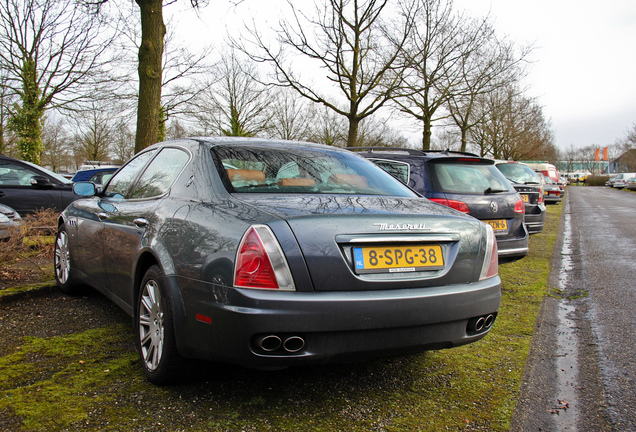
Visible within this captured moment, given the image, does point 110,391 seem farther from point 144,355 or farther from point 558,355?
point 558,355

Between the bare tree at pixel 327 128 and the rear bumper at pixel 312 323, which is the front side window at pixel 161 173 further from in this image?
the bare tree at pixel 327 128

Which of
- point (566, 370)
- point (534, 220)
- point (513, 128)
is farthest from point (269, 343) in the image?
point (513, 128)

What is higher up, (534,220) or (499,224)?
(499,224)

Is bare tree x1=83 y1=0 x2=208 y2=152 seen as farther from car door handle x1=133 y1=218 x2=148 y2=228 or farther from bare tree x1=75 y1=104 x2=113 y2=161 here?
bare tree x1=75 y1=104 x2=113 y2=161

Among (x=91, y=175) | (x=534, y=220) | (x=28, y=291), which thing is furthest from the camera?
(x=91, y=175)

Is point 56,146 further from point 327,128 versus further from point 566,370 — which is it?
point 566,370

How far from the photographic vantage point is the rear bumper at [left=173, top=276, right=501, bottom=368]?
2252 mm

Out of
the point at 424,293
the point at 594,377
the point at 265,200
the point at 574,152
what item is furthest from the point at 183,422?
the point at 574,152

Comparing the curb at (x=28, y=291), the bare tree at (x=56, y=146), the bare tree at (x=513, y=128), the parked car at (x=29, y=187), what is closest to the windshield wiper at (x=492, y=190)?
the curb at (x=28, y=291)

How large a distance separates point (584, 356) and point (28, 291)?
4628 millimetres

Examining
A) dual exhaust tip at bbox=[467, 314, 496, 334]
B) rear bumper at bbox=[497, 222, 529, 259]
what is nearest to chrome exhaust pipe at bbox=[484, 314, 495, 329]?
dual exhaust tip at bbox=[467, 314, 496, 334]

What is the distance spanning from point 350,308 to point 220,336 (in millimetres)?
622

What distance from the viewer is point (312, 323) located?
2.27 m

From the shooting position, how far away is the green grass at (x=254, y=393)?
2445 millimetres
